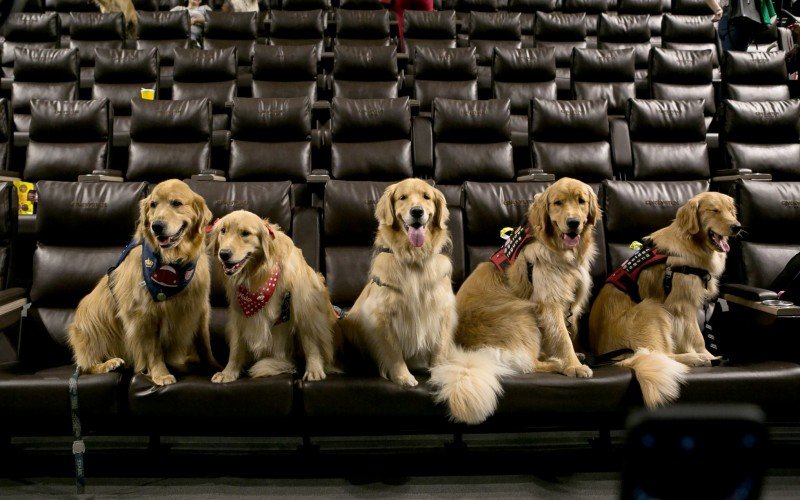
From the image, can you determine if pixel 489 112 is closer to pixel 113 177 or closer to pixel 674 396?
pixel 674 396

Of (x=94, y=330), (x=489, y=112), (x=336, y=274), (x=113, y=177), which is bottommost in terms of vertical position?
(x=94, y=330)

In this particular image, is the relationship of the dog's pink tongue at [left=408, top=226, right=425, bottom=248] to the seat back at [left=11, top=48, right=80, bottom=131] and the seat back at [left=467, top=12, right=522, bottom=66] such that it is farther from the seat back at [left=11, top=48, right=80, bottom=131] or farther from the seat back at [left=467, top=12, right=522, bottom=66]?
the seat back at [left=467, top=12, right=522, bottom=66]

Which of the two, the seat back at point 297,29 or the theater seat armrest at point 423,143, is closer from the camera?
the theater seat armrest at point 423,143

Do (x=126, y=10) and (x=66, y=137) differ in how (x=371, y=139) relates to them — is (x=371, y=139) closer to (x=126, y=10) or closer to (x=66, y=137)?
(x=66, y=137)

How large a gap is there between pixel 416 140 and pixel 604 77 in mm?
1875

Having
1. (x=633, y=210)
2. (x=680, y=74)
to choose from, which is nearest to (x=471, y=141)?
(x=633, y=210)

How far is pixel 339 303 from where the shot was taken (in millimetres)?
2461

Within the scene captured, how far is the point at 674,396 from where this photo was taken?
1734mm

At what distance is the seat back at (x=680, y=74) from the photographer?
13.1 ft

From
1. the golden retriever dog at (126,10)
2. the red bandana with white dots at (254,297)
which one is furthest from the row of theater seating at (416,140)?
the golden retriever dog at (126,10)

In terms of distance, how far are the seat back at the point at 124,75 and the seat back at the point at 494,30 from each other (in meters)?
2.74

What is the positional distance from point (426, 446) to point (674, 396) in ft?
2.96

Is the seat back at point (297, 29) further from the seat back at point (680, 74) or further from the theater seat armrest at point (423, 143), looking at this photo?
the seat back at point (680, 74)

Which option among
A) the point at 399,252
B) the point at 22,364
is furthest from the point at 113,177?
the point at 399,252
